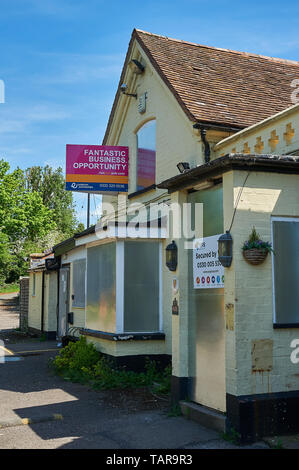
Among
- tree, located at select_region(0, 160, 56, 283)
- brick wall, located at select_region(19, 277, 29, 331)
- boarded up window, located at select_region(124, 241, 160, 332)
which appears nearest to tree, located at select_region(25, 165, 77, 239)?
tree, located at select_region(0, 160, 56, 283)

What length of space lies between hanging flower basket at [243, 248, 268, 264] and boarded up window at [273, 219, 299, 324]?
405mm

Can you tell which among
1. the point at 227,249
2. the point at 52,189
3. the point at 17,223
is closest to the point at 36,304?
the point at 227,249

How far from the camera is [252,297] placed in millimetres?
6422

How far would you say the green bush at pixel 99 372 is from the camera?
938cm

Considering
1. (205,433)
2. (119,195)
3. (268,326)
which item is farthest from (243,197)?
(119,195)

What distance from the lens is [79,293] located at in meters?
14.4

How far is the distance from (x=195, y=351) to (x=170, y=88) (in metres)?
6.38

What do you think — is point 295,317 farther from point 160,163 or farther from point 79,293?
point 79,293

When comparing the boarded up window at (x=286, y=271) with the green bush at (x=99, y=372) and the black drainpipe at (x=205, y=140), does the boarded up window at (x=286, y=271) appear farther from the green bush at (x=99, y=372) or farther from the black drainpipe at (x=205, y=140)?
the black drainpipe at (x=205, y=140)

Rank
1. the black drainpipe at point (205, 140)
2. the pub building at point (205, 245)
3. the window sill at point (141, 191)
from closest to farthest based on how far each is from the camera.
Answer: the pub building at point (205, 245) → the black drainpipe at point (205, 140) → the window sill at point (141, 191)

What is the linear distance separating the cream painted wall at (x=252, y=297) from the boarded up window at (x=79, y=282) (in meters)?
7.98

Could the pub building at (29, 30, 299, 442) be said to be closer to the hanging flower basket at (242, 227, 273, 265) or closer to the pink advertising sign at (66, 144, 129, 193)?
the hanging flower basket at (242, 227, 273, 265)

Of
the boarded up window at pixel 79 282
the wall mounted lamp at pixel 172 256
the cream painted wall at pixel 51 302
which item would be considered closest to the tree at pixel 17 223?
the cream painted wall at pixel 51 302

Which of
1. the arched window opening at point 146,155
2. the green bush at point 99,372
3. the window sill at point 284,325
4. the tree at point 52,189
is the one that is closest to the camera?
the window sill at point 284,325
